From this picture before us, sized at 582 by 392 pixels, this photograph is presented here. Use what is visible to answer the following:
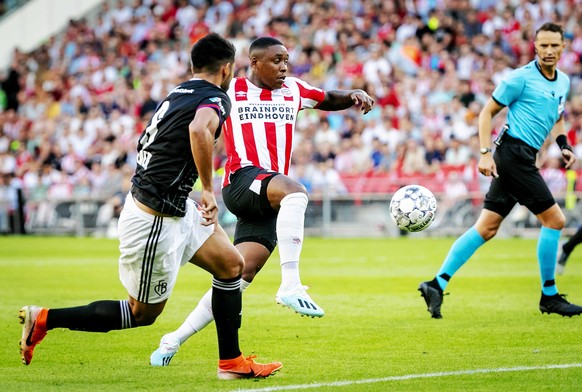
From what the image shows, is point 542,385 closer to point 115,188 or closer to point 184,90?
point 184,90

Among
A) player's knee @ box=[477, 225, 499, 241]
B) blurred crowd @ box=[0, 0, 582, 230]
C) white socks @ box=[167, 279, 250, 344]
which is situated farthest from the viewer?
blurred crowd @ box=[0, 0, 582, 230]

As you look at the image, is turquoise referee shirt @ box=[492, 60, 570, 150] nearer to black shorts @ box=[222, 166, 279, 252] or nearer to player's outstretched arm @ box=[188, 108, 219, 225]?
black shorts @ box=[222, 166, 279, 252]

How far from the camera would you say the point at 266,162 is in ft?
28.9

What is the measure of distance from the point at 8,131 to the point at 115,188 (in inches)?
281

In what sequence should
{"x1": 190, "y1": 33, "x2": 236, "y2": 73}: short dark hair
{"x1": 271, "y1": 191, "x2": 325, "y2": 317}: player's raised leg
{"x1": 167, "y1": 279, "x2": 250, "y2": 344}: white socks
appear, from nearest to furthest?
1. {"x1": 190, "y1": 33, "x2": 236, "y2": 73}: short dark hair
2. {"x1": 167, "y1": 279, "x2": 250, "y2": 344}: white socks
3. {"x1": 271, "y1": 191, "x2": 325, "y2": 317}: player's raised leg

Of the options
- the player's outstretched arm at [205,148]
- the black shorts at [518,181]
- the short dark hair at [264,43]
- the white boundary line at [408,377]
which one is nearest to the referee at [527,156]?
the black shorts at [518,181]

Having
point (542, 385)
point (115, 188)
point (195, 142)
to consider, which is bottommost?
point (115, 188)

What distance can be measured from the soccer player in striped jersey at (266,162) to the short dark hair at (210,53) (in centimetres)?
145

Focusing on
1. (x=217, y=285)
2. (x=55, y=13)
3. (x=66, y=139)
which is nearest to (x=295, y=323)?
(x=217, y=285)

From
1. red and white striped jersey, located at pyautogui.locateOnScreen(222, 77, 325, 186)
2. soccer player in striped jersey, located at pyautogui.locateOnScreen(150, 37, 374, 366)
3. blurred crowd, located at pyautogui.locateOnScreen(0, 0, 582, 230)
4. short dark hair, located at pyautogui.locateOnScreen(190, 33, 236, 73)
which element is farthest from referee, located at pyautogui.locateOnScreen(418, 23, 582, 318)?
→ blurred crowd, located at pyautogui.locateOnScreen(0, 0, 582, 230)

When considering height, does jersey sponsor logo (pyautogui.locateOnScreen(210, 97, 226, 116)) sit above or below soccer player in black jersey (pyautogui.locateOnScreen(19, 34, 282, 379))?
above

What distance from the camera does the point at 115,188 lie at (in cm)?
2786

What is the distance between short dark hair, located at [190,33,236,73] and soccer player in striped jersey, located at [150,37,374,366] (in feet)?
4.75

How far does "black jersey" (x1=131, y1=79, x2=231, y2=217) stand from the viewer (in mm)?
6922
